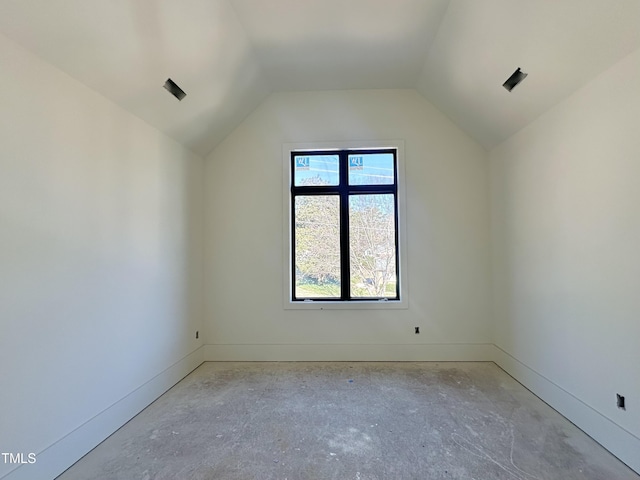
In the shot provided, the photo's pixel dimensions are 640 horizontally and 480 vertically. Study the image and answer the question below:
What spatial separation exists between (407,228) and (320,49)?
7.02ft

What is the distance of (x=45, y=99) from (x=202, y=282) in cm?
235

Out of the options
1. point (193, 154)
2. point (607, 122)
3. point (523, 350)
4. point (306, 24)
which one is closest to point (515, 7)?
point (607, 122)

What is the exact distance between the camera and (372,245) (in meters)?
3.76

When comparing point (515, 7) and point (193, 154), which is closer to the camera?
point (515, 7)

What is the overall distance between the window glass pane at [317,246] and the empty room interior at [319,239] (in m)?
0.03

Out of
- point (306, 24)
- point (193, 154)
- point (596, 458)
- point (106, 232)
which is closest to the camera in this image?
point (596, 458)

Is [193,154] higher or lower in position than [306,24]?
lower

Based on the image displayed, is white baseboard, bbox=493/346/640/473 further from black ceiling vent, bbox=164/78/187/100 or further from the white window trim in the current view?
black ceiling vent, bbox=164/78/187/100

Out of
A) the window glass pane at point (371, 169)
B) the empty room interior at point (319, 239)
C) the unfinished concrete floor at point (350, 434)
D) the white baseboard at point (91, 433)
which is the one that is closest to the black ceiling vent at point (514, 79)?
the empty room interior at point (319, 239)

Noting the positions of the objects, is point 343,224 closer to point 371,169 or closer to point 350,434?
point 371,169

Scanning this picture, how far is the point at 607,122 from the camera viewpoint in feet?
6.52

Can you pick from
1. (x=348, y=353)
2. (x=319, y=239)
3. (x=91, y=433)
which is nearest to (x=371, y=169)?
(x=319, y=239)

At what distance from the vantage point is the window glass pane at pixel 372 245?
372 cm

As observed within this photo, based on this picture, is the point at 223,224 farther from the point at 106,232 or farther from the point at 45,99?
the point at 45,99
